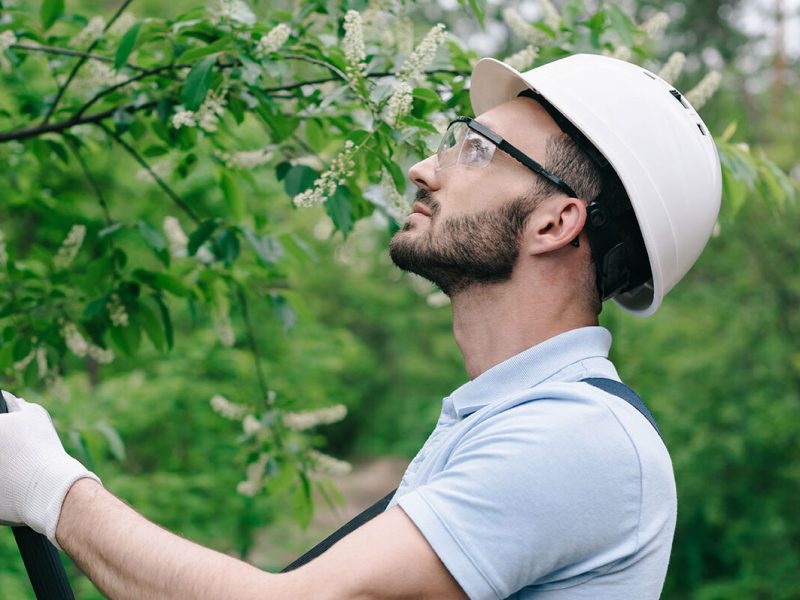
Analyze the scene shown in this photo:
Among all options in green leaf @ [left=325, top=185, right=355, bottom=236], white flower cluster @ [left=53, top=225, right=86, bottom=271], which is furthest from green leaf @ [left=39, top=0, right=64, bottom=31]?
green leaf @ [left=325, top=185, right=355, bottom=236]

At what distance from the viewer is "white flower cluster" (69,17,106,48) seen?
8.57 ft

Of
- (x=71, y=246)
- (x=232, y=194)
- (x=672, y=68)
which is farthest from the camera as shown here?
(x=232, y=194)

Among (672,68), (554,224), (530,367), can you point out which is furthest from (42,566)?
(672,68)

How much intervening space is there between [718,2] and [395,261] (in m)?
17.7

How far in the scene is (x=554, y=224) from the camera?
202cm

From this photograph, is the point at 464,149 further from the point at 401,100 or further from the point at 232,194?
the point at 232,194

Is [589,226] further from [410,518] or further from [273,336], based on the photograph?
[273,336]

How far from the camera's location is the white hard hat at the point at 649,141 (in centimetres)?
199

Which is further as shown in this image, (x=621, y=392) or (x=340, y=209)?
(x=340, y=209)

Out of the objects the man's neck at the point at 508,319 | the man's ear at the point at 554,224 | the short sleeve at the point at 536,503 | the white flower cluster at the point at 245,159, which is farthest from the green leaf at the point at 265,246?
the short sleeve at the point at 536,503

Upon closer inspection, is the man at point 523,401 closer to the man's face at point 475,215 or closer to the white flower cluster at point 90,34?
the man's face at point 475,215

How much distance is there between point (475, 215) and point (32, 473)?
103 centimetres

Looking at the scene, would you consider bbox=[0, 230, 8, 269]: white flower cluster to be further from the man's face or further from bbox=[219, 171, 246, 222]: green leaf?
the man's face

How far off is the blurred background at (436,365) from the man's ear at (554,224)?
51 cm
